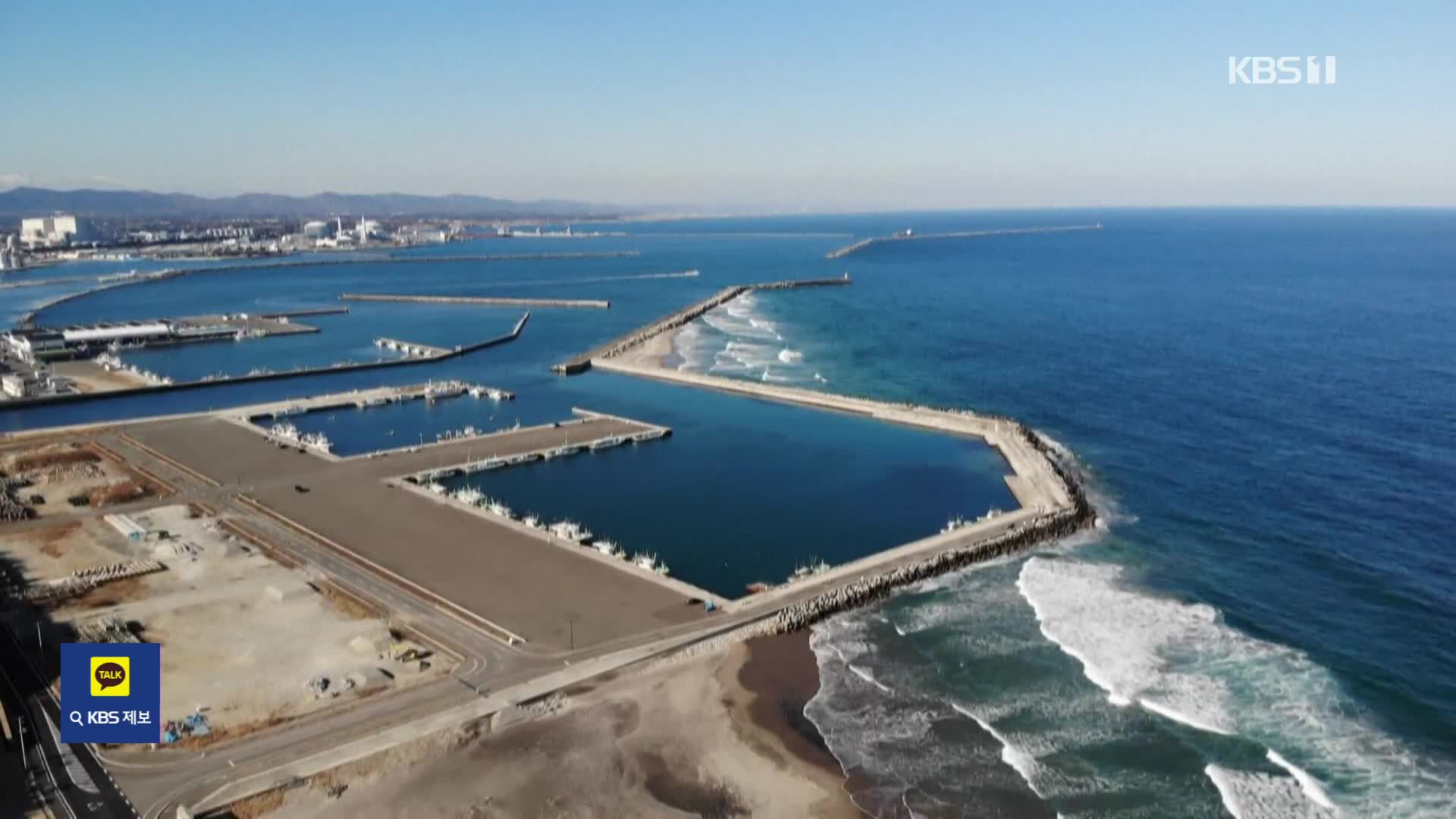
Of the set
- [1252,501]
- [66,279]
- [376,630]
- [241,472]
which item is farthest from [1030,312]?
[66,279]

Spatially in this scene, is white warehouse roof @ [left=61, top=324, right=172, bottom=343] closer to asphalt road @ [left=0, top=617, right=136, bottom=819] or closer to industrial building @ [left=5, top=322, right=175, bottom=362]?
industrial building @ [left=5, top=322, right=175, bottom=362]

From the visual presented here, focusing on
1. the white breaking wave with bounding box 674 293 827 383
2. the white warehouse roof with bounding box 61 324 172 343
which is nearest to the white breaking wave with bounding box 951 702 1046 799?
the white breaking wave with bounding box 674 293 827 383

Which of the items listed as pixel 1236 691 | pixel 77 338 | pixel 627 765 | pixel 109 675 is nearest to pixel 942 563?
pixel 1236 691

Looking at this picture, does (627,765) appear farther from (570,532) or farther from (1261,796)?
(570,532)

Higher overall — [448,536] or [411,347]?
[411,347]

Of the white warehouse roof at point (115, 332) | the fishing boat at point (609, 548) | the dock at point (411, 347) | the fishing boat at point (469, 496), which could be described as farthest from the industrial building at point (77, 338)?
the fishing boat at point (609, 548)
